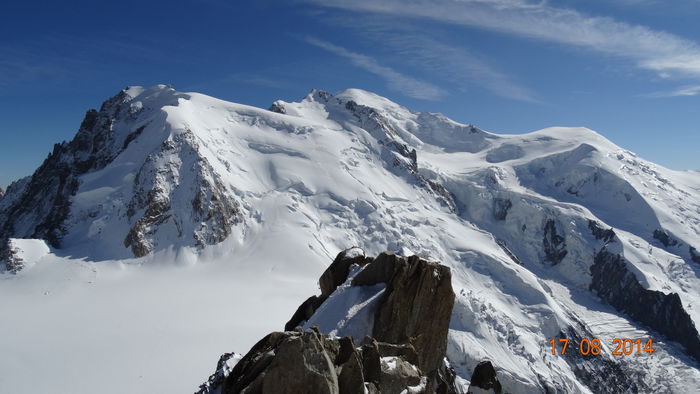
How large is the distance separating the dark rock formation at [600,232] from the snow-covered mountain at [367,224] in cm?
40

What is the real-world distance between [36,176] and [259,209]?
5876 centimetres

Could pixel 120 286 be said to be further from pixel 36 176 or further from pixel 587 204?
pixel 587 204

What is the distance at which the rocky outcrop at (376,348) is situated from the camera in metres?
11.2

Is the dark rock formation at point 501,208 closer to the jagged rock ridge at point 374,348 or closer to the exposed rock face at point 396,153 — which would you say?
the exposed rock face at point 396,153

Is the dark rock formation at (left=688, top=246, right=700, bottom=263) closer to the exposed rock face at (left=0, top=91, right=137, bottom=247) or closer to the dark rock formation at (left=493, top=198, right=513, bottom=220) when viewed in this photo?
the dark rock formation at (left=493, top=198, right=513, bottom=220)

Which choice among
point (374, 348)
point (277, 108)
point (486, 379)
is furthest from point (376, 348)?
point (277, 108)

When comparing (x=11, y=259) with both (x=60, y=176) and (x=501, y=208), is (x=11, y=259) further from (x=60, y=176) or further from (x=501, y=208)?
(x=501, y=208)

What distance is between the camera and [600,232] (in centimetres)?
13288

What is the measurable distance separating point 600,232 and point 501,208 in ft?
94.7

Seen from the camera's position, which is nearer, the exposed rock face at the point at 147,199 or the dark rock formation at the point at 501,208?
the exposed rock face at the point at 147,199

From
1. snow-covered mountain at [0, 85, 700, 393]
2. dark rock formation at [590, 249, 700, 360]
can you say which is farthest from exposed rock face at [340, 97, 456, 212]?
dark rock formation at [590, 249, 700, 360]

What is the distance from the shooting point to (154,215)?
2677 inches

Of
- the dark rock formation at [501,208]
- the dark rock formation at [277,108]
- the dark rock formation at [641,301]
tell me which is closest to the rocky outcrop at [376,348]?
the dark rock formation at [277,108]

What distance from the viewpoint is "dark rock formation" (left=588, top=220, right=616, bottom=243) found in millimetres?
131000
